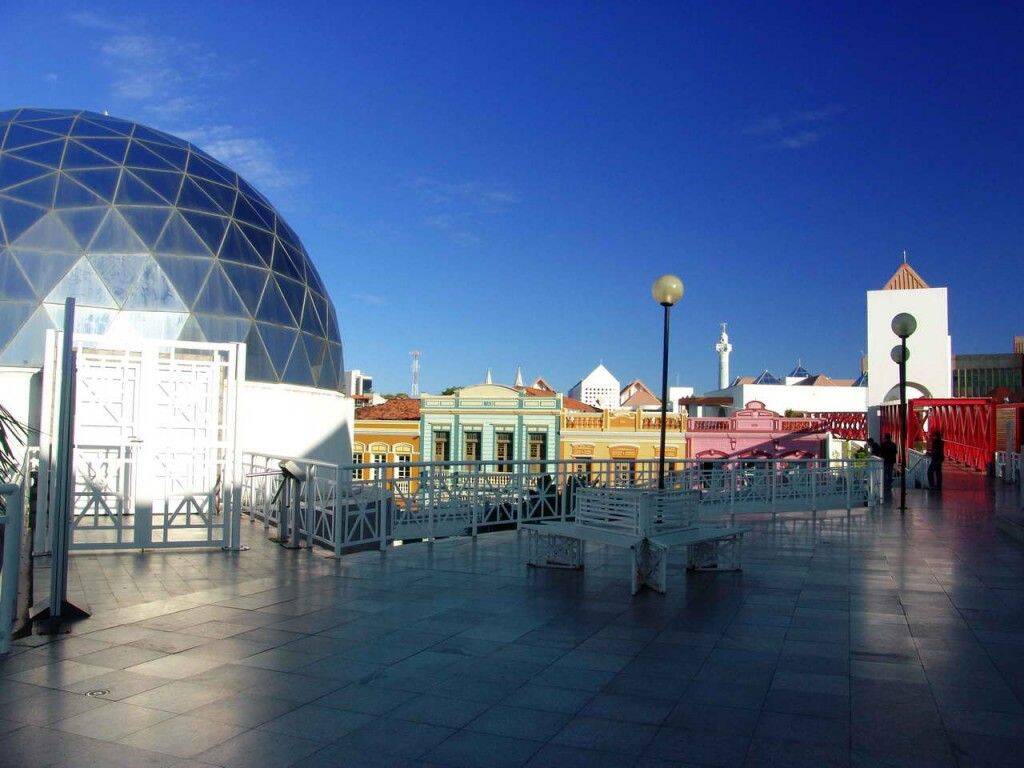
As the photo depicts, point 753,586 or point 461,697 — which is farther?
point 753,586

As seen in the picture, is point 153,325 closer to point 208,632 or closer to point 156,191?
point 156,191

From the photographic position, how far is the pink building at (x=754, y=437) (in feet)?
138

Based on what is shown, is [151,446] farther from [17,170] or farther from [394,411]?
[394,411]

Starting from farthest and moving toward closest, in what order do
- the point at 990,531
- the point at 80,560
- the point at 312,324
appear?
1. the point at 312,324
2. the point at 990,531
3. the point at 80,560

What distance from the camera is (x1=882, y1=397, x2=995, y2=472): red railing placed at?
26.0 meters

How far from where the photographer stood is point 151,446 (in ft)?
33.3

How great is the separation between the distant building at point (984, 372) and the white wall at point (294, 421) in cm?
6592

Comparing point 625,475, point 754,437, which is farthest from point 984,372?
point 625,475

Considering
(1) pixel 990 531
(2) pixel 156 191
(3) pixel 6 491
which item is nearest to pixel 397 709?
(3) pixel 6 491

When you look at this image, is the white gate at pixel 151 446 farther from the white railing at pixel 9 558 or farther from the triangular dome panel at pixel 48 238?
the triangular dome panel at pixel 48 238

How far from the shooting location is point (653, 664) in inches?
215

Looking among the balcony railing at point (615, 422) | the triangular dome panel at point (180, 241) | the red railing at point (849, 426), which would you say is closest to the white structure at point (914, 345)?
the red railing at point (849, 426)

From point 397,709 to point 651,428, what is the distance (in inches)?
1430

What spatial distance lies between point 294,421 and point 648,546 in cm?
1372
